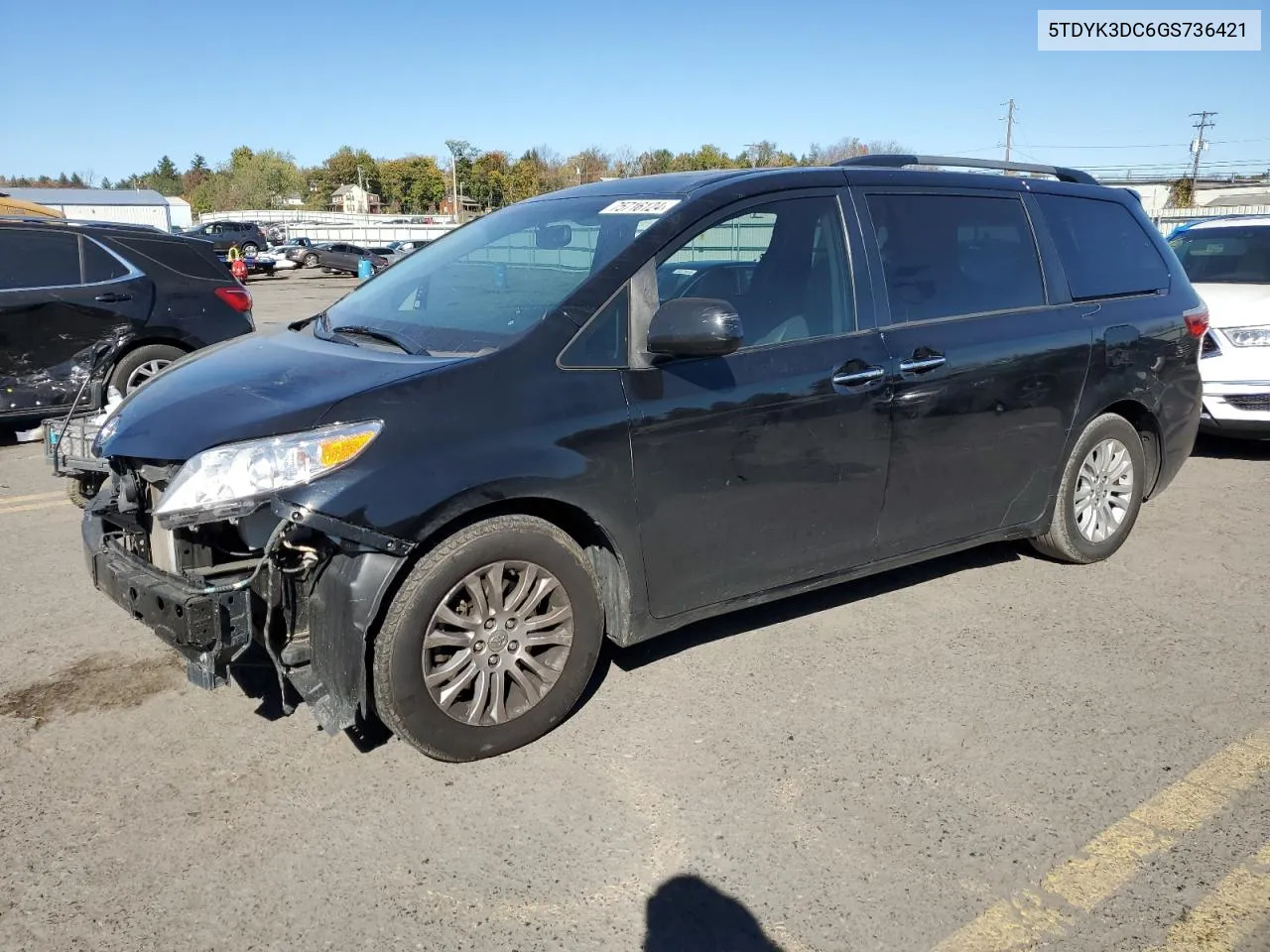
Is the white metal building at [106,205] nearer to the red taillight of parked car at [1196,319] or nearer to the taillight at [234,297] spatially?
the taillight at [234,297]

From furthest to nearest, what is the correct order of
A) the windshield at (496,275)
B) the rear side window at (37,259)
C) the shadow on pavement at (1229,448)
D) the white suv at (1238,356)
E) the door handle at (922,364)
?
1. the shadow on pavement at (1229,448)
2. the rear side window at (37,259)
3. the white suv at (1238,356)
4. the door handle at (922,364)
5. the windshield at (496,275)

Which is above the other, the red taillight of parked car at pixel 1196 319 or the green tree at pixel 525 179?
the green tree at pixel 525 179

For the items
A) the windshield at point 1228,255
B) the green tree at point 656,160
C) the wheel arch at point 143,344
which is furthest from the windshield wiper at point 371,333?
the green tree at point 656,160

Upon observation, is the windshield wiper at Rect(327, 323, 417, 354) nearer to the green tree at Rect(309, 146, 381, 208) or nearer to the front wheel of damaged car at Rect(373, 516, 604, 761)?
the front wheel of damaged car at Rect(373, 516, 604, 761)

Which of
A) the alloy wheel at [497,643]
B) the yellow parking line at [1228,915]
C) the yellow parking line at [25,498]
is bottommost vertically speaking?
the yellow parking line at [1228,915]

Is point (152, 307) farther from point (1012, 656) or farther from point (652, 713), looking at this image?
point (1012, 656)

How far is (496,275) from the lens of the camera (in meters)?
3.95

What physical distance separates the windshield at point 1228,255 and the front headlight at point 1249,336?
1.08 metres

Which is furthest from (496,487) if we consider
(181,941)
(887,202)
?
(887,202)

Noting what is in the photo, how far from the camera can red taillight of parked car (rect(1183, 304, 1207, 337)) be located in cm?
526

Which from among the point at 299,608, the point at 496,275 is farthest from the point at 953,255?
the point at 299,608

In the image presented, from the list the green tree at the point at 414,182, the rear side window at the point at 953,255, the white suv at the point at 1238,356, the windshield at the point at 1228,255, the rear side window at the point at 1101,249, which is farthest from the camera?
the green tree at the point at 414,182

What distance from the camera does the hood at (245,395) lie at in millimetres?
3025

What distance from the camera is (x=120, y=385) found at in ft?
25.7
